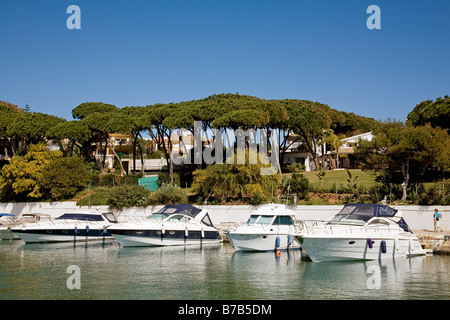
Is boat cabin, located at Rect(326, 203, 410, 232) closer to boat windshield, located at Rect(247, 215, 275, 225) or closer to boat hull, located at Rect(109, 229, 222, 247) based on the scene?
boat windshield, located at Rect(247, 215, 275, 225)

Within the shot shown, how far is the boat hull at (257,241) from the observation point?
29172 millimetres

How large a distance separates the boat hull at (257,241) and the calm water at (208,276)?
1.82ft

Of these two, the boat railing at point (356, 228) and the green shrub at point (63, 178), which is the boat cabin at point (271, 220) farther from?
the green shrub at point (63, 178)

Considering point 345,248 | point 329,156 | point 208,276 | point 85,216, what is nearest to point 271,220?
point 345,248

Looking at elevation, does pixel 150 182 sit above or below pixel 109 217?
above

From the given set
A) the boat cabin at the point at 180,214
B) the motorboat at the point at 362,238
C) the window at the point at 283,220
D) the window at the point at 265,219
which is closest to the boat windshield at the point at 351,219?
the motorboat at the point at 362,238

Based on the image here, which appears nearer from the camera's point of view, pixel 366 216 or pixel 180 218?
pixel 366 216

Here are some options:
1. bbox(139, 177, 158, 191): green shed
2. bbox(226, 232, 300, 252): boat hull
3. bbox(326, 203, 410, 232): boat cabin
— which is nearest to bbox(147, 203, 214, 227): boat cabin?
bbox(226, 232, 300, 252): boat hull

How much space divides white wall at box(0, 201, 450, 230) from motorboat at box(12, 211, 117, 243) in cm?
453

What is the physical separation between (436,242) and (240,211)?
51.0 ft

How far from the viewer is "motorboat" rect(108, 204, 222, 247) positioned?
104 feet

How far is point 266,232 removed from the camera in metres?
29.4

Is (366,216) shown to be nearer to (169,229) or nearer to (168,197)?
(169,229)
